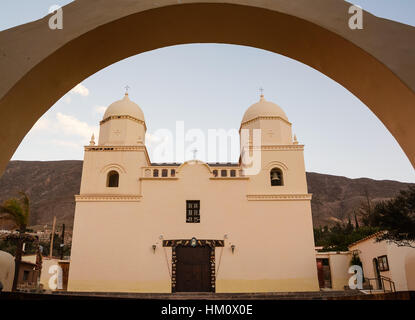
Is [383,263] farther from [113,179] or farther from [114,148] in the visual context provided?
[114,148]

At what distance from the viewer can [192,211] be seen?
18094mm

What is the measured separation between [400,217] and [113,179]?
15.0 m

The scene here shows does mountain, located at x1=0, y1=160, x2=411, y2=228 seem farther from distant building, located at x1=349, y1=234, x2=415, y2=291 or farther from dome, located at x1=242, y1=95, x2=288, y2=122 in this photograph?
distant building, located at x1=349, y1=234, x2=415, y2=291

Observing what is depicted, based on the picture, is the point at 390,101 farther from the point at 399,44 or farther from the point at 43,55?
the point at 43,55

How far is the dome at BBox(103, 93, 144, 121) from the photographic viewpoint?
2052 cm

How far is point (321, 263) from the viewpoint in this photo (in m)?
21.4

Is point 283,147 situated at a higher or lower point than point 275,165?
higher

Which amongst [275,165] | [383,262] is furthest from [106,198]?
[383,262]

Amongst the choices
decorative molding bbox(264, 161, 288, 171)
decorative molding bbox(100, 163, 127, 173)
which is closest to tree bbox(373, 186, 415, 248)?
decorative molding bbox(264, 161, 288, 171)

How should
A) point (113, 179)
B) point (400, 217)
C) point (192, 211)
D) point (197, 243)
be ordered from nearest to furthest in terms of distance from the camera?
point (400, 217) < point (197, 243) < point (192, 211) < point (113, 179)

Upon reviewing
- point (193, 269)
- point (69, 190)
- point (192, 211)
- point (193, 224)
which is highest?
point (69, 190)

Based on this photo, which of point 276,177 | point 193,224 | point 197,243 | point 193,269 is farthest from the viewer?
point 276,177

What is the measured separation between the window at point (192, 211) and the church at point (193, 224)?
51 mm

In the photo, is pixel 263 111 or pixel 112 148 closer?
pixel 112 148
